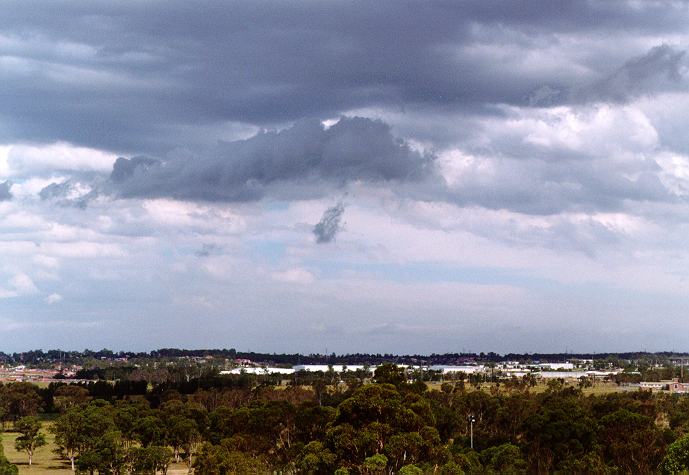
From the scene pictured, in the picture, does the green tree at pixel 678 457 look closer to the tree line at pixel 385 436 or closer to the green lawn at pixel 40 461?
the tree line at pixel 385 436

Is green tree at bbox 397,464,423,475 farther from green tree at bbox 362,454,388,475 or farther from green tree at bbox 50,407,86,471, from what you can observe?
green tree at bbox 50,407,86,471

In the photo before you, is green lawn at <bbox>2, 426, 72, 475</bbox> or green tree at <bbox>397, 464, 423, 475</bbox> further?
green lawn at <bbox>2, 426, 72, 475</bbox>

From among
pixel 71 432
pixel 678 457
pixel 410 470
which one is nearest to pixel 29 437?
pixel 71 432

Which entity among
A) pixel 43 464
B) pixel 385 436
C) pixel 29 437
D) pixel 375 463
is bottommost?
pixel 43 464

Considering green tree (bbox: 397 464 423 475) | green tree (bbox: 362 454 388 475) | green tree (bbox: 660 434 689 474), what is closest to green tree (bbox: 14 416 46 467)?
green tree (bbox: 362 454 388 475)

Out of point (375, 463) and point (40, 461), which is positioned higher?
point (375, 463)

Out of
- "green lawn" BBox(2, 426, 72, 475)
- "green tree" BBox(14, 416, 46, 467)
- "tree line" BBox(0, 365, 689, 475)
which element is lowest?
"green lawn" BBox(2, 426, 72, 475)

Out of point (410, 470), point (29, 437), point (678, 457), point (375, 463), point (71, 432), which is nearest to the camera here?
point (678, 457)

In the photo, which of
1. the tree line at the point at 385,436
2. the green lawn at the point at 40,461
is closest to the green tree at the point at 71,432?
the tree line at the point at 385,436

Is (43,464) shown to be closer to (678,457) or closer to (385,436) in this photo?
(385,436)

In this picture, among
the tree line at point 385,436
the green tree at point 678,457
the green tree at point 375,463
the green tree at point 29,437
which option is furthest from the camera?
the green tree at point 29,437

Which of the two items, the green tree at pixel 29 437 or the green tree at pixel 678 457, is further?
the green tree at pixel 29 437

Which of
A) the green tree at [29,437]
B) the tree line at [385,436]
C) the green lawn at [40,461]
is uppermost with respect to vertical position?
the tree line at [385,436]
